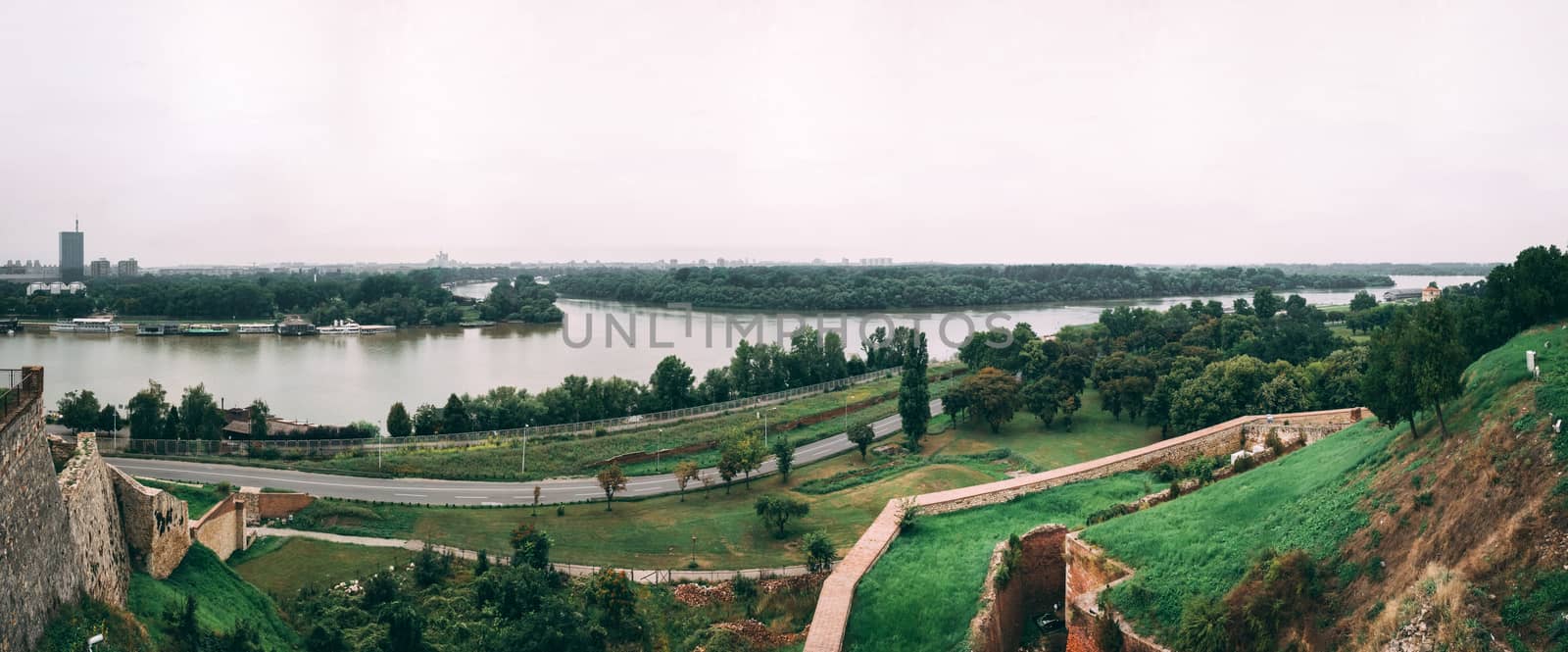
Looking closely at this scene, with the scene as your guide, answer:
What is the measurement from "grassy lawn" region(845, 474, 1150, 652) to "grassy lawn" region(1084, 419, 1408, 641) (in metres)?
1.58

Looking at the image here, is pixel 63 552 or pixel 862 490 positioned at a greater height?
pixel 63 552

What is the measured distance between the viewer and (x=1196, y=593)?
870 centimetres

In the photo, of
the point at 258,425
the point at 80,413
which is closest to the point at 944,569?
the point at 258,425

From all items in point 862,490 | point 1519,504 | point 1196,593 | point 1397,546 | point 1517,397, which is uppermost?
point 1517,397

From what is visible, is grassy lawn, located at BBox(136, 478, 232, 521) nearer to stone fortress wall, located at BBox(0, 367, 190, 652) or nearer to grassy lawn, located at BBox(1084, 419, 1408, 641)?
stone fortress wall, located at BBox(0, 367, 190, 652)

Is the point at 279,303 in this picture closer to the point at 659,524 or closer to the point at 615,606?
the point at 659,524

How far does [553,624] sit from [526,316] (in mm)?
57350

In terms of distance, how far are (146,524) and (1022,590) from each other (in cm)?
1016

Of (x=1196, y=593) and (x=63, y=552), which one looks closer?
(x=63, y=552)

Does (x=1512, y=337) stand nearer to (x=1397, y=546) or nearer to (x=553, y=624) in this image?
(x=1397, y=546)

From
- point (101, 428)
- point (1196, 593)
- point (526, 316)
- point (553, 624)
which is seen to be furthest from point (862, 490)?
point (526, 316)

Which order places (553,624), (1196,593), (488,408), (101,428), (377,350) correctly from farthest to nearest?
1. (377,350)
2. (488,408)
3. (101,428)
4. (553,624)
5. (1196,593)

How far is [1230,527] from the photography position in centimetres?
966

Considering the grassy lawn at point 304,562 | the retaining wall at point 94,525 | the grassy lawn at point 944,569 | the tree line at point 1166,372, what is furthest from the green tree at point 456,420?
the grassy lawn at point 944,569
